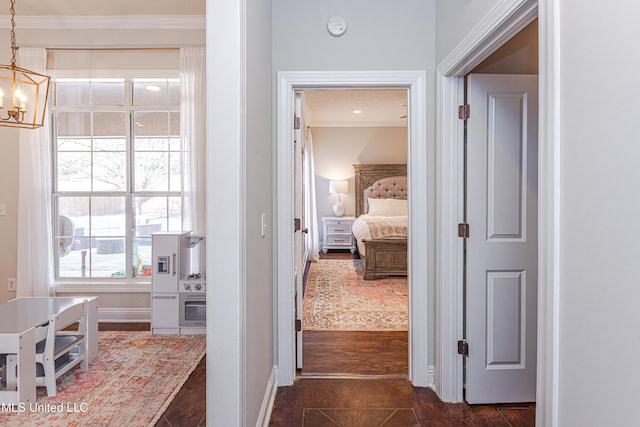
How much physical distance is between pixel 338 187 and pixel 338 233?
950mm

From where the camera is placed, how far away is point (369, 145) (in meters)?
7.88

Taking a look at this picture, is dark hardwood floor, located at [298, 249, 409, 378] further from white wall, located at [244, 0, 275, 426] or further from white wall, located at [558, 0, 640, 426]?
white wall, located at [558, 0, 640, 426]

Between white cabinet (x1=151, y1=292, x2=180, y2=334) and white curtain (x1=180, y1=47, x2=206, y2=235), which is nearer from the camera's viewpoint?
white cabinet (x1=151, y1=292, x2=180, y2=334)

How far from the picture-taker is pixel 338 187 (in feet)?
25.6

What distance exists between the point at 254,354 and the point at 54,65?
365 cm

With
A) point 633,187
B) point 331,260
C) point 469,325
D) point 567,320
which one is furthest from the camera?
point 331,260

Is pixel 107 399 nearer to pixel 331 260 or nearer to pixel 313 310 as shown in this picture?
pixel 313 310

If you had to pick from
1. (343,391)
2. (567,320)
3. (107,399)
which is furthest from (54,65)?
(567,320)

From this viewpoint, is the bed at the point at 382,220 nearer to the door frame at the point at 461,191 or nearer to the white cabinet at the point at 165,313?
the white cabinet at the point at 165,313

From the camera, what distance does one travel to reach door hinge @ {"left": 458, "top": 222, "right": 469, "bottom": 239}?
2264mm

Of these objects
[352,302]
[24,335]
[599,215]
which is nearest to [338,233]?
[352,302]

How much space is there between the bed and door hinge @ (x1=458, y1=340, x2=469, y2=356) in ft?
10.1

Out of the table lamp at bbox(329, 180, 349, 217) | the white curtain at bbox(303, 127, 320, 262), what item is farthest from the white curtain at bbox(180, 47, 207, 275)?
the table lamp at bbox(329, 180, 349, 217)

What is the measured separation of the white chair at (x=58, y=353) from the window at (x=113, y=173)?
1.20 m
